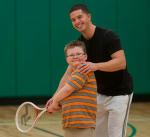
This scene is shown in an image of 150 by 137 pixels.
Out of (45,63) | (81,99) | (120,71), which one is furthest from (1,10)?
(81,99)

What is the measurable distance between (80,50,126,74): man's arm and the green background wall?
4.66 meters

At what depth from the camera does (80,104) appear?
2379mm

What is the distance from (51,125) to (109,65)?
9.18ft

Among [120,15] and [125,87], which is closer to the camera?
[125,87]

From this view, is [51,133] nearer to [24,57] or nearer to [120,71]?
[120,71]

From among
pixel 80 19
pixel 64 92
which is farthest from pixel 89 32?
pixel 64 92

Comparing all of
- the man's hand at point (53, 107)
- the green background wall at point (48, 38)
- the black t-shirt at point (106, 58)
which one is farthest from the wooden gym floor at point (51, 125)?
the man's hand at point (53, 107)

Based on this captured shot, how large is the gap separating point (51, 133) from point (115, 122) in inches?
72.0

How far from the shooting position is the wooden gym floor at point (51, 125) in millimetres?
4590

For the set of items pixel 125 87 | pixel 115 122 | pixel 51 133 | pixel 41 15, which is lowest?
pixel 51 133

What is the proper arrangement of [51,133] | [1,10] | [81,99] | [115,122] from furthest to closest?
[1,10], [51,133], [115,122], [81,99]

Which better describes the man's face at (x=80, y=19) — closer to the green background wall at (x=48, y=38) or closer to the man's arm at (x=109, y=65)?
the man's arm at (x=109, y=65)

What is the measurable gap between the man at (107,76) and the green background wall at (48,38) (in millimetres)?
4253

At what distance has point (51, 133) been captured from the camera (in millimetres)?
4641
